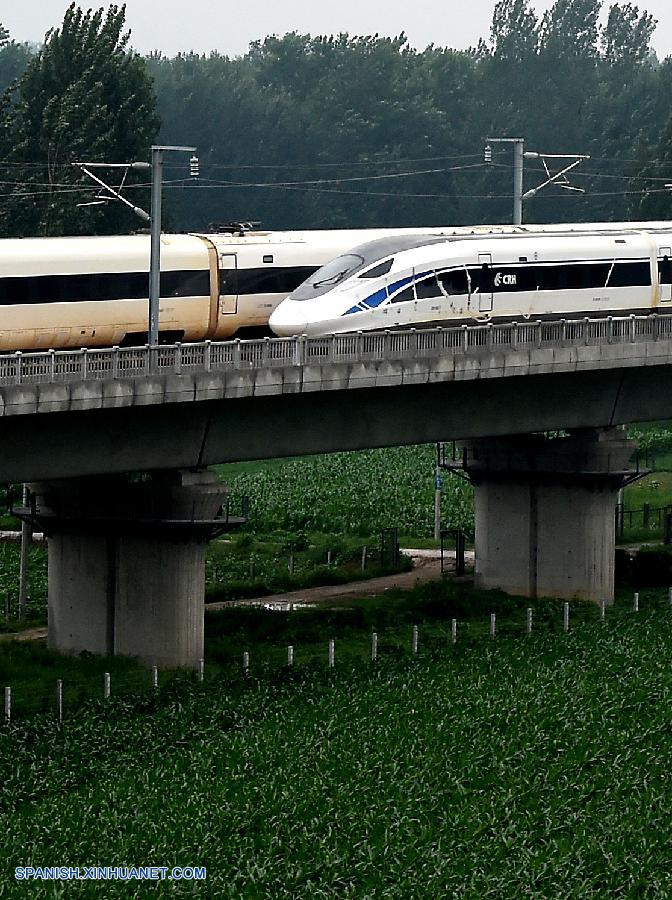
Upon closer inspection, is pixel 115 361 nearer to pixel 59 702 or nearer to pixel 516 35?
pixel 59 702

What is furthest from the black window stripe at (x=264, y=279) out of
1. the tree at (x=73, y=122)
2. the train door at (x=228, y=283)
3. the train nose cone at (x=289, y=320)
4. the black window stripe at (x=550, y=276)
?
the tree at (x=73, y=122)

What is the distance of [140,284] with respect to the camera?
54906mm

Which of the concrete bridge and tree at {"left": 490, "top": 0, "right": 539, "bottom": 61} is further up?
tree at {"left": 490, "top": 0, "right": 539, "bottom": 61}

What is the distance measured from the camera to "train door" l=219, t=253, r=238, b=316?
57281 millimetres

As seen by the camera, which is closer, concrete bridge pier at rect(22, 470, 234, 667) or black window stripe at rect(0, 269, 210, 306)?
black window stripe at rect(0, 269, 210, 306)

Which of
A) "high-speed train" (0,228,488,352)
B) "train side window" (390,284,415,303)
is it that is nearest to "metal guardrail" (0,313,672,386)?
"train side window" (390,284,415,303)

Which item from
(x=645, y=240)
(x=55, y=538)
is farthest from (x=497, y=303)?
(x=55, y=538)

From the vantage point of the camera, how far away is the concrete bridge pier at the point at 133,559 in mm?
52969

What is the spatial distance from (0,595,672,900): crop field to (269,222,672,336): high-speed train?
987 centimetres

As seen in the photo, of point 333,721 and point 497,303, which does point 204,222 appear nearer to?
point 497,303

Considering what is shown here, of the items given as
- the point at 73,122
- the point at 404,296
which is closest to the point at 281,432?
the point at 404,296

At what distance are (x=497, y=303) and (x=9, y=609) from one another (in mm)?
16764

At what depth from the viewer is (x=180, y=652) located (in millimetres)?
52906

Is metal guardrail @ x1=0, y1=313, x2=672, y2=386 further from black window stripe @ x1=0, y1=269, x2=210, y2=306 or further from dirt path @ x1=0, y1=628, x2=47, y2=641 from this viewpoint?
dirt path @ x1=0, y1=628, x2=47, y2=641
